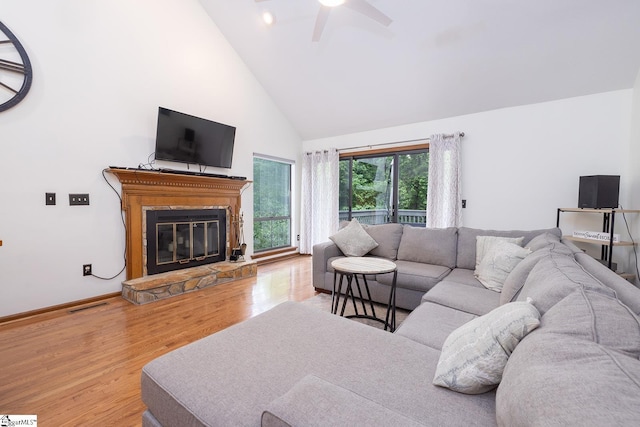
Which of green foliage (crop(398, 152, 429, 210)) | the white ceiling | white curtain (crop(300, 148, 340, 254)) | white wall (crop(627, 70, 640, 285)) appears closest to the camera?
the white ceiling

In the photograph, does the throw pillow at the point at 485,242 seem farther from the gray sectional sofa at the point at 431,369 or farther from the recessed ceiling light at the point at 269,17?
the recessed ceiling light at the point at 269,17

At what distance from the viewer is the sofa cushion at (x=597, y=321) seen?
708mm

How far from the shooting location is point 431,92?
3883 mm

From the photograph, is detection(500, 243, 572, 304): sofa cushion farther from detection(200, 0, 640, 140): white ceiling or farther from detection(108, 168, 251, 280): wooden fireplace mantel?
detection(108, 168, 251, 280): wooden fireplace mantel

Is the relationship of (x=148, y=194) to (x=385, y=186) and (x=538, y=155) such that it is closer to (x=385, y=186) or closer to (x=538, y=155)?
(x=385, y=186)

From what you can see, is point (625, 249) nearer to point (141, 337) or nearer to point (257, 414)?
point (257, 414)

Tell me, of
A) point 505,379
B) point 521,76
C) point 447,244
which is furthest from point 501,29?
point 505,379

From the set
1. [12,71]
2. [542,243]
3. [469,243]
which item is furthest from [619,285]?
[12,71]

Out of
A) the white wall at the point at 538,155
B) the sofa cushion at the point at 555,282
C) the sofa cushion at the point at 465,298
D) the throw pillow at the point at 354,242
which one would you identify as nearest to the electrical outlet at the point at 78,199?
the throw pillow at the point at 354,242

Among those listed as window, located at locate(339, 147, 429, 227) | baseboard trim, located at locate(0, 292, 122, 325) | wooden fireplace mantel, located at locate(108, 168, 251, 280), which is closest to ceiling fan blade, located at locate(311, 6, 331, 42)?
wooden fireplace mantel, located at locate(108, 168, 251, 280)

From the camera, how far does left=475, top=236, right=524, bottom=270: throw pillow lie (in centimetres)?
259

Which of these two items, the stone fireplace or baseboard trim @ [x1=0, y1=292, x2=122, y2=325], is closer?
baseboard trim @ [x1=0, y1=292, x2=122, y2=325]

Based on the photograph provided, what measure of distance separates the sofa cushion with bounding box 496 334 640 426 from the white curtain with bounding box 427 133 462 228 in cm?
358

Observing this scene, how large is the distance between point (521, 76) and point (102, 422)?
484cm
